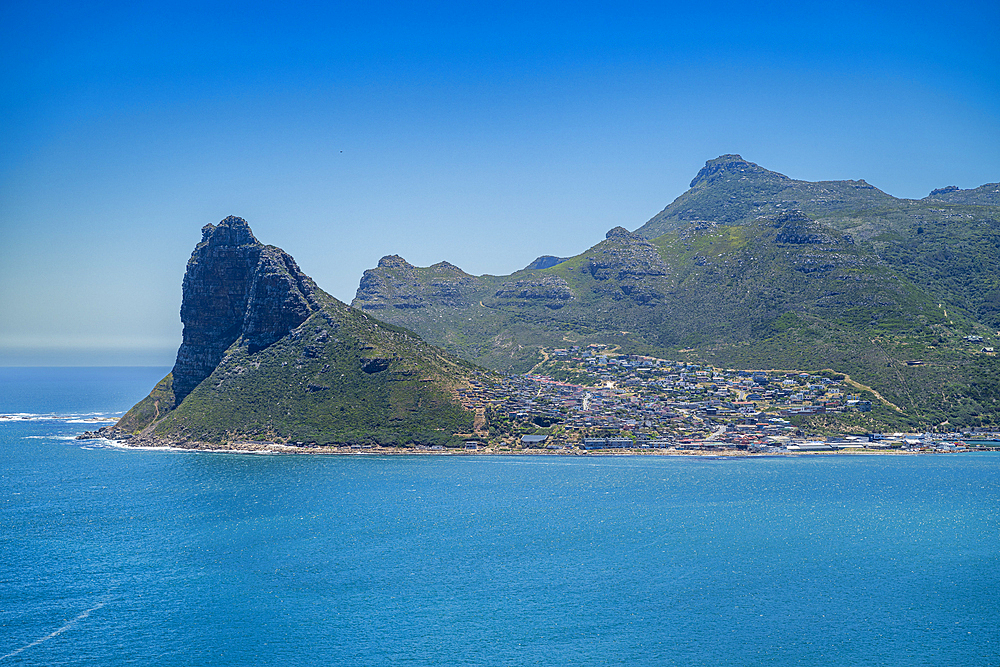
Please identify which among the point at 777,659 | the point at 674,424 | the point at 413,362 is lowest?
the point at 777,659

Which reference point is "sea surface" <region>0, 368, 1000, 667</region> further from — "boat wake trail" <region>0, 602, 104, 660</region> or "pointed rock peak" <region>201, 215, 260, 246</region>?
"pointed rock peak" <region>201, 215, 260, 246</region>

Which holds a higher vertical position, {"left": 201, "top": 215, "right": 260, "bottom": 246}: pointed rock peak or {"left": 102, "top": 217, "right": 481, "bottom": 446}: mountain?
{"left": 201, "top": 215, "right": 260, "bottom": 246}: pointed rock peak

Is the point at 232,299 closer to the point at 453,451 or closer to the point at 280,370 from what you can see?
the point at 280,370

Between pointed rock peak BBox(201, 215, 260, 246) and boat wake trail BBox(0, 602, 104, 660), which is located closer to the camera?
boat wake trail BBox(0, 602, 104, 660)

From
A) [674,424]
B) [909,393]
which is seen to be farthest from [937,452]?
Answer: [674,424]

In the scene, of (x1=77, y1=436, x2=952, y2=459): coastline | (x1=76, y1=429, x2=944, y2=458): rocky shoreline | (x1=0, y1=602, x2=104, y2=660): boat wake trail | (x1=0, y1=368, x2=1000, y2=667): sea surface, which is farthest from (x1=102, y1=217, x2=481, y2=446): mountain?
(x1=0, y1=602, x2=104, y2=660): boat wake trail

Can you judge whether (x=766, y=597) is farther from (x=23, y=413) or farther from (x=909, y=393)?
(x=23, y=413)

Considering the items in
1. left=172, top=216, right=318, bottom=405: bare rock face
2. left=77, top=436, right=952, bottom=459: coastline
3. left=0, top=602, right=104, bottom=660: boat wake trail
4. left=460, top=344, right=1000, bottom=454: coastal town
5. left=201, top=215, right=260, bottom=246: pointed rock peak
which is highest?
left=201, top=215, right=260, bottom=246: pointed rock peak

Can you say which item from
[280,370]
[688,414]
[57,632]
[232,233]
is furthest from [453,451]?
[57,632]
